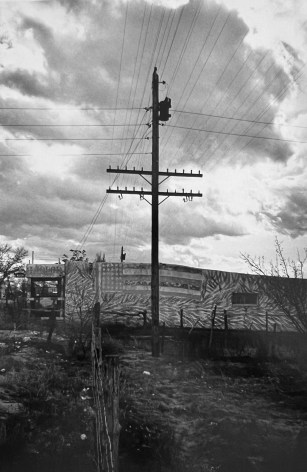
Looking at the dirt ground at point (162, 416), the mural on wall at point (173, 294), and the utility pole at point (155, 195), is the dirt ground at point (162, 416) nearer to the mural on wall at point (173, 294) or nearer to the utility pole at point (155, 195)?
the utility pole at point (155, 195)

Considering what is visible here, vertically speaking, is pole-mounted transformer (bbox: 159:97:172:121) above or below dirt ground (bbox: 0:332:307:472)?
above

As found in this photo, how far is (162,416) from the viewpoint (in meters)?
8.84

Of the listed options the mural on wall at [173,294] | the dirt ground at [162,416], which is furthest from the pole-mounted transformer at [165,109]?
the mural on wall at [173,294]

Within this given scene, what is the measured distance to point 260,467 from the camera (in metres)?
7.11

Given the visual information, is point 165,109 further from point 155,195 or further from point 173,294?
point 173,294

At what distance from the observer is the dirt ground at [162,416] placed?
702 cm

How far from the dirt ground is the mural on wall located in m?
10.4

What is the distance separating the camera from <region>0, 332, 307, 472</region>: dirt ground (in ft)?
A: 23.0

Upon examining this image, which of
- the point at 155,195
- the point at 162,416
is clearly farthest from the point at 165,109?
the point at 162,416

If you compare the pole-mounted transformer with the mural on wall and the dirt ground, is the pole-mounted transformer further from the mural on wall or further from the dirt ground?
the mural on wall

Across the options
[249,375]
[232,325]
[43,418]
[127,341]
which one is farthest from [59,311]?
[43,418]

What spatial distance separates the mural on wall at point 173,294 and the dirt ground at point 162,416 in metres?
10.4

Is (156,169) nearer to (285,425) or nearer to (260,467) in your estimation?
(285,425)

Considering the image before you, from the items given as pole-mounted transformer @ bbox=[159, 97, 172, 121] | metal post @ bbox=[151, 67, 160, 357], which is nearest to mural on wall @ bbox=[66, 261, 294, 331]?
metal post @ bbox=[151, 67, 160, 357]
